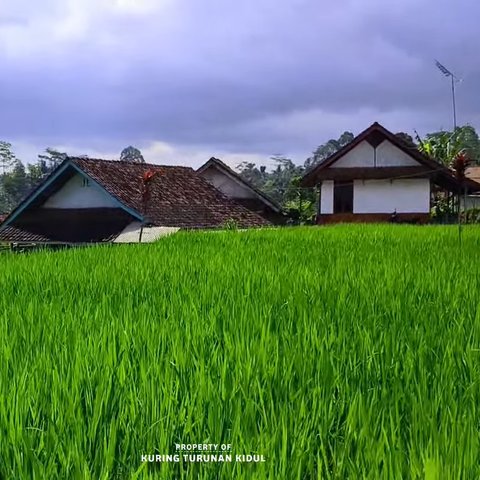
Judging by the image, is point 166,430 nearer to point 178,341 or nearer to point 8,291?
point 178,341

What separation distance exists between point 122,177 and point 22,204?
3016mm

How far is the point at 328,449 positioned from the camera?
4.51 feet

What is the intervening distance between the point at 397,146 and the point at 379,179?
129cm

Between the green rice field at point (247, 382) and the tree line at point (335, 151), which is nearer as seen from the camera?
the green rice field at point (247, 382)

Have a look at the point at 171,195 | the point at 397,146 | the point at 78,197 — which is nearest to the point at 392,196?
the point at 397,146

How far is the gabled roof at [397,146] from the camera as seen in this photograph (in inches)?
779

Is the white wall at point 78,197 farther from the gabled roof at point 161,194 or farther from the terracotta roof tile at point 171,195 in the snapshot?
the terracotta roof tile at point 171,195

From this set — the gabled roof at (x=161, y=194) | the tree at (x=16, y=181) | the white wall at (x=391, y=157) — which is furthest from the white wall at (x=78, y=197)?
the tree at (x=16, y=181)

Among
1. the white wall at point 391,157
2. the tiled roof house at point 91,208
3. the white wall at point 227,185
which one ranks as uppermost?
A: the white wall at point 391,157

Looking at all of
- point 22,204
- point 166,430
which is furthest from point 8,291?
point 22,204

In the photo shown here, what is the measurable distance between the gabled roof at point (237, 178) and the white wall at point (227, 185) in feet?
0.41

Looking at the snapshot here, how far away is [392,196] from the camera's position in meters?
21.0

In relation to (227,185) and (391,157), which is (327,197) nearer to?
(391,157)

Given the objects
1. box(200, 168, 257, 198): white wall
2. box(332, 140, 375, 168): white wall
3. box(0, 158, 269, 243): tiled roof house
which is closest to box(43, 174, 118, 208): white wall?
box(0, 158, 269, 243): tiled roof house
